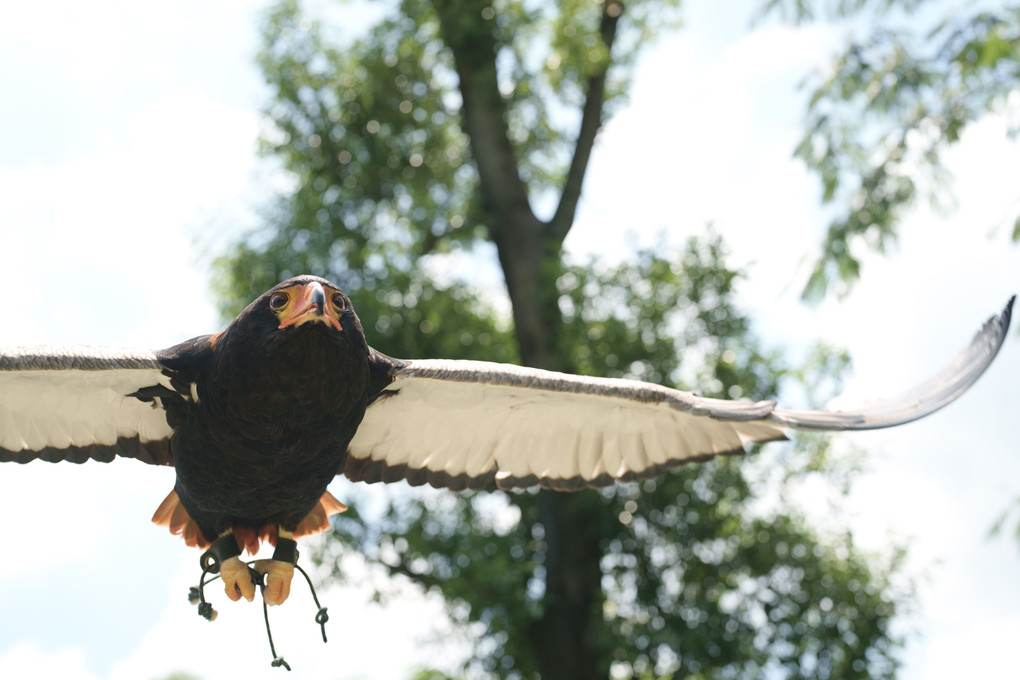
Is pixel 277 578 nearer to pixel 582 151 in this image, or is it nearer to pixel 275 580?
pixel 275 580

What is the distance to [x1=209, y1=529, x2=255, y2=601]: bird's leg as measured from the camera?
3.27 meters

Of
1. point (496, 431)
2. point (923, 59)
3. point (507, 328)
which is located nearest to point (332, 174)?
point (507, 328)

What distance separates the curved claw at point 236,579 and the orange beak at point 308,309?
107 cm

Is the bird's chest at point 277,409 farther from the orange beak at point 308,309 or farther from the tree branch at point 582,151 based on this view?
the tree branch at point 582,151

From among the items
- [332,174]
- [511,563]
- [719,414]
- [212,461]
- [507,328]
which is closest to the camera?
[212,461]

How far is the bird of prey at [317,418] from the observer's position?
2.73 m

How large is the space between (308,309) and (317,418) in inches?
13.9

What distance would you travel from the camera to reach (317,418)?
9.09ft

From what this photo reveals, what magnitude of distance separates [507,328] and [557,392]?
25.0 feet

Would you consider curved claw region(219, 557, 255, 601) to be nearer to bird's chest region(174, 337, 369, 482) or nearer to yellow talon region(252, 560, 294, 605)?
yellow talon region(252, 560, 294, 605)

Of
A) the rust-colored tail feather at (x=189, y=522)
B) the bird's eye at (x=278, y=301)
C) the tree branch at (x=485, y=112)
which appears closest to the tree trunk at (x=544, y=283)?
the tree branch at (x=485, y=112)

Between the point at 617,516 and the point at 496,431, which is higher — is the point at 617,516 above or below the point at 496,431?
below

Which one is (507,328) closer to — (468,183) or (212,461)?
(468,183)

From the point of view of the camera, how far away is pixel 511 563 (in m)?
8.81
